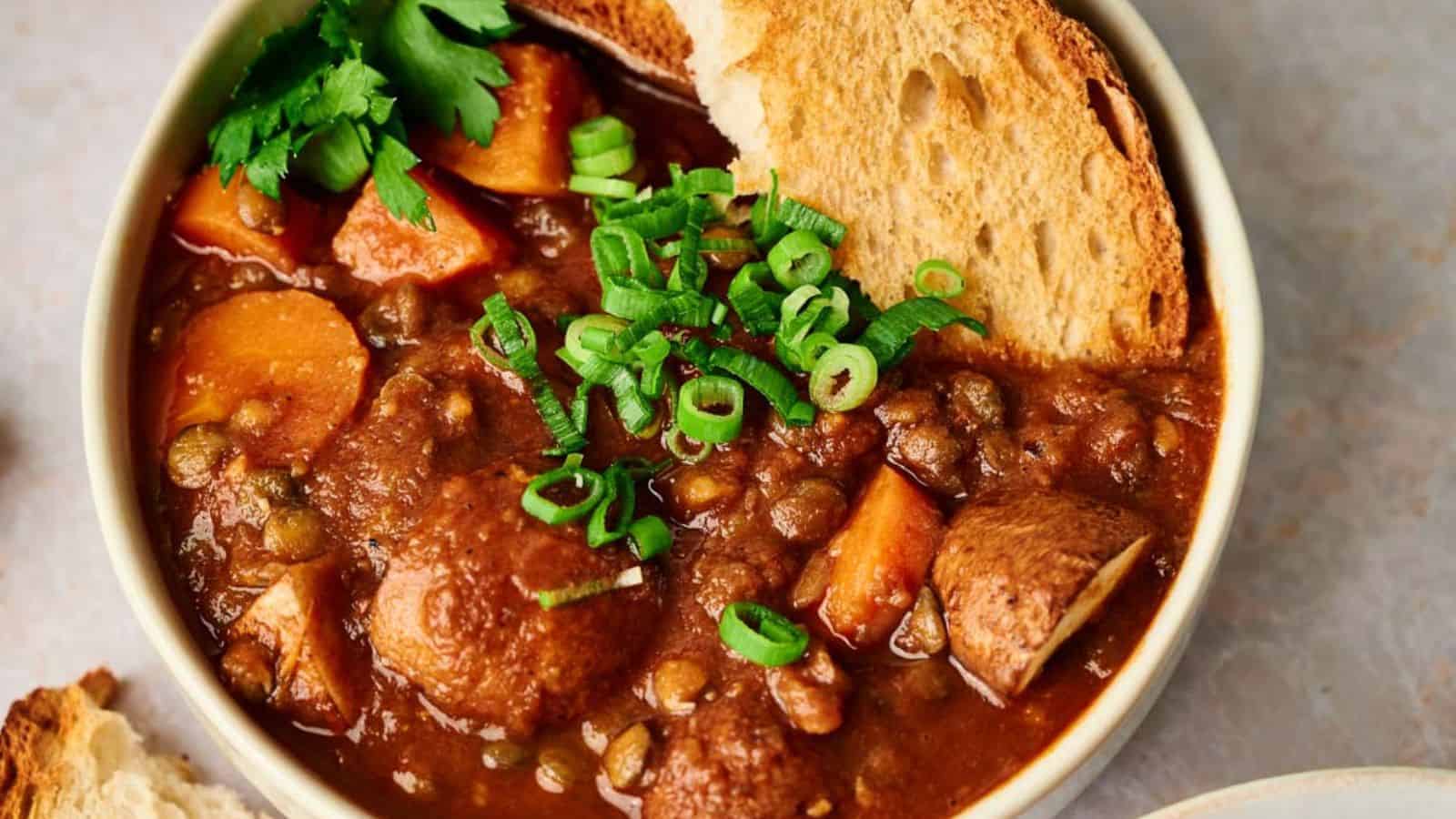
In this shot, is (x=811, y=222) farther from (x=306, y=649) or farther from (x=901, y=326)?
(x=306, y=649)

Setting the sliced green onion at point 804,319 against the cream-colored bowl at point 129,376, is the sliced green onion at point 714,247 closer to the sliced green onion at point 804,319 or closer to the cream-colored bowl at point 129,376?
the sliced green onion at point 804,319

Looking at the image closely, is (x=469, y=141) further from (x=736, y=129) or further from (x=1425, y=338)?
(x=1425, y=338)

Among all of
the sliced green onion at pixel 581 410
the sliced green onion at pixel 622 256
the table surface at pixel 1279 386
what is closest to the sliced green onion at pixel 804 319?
the sliced green onion at pixel 622 256

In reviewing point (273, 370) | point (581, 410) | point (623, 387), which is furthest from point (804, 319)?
point (273, 370)

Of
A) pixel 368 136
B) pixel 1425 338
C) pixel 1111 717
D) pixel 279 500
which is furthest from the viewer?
pixel 1425 338

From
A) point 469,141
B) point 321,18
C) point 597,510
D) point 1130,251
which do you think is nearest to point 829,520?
point 597,510

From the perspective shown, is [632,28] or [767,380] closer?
[767,380]

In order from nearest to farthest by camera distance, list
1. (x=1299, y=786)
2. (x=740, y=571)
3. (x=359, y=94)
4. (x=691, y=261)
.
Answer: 1. (x=1299, y=786)
2. (x=740, y=571)
3. (x=691, y=261)
4. (x=359, y=94)
